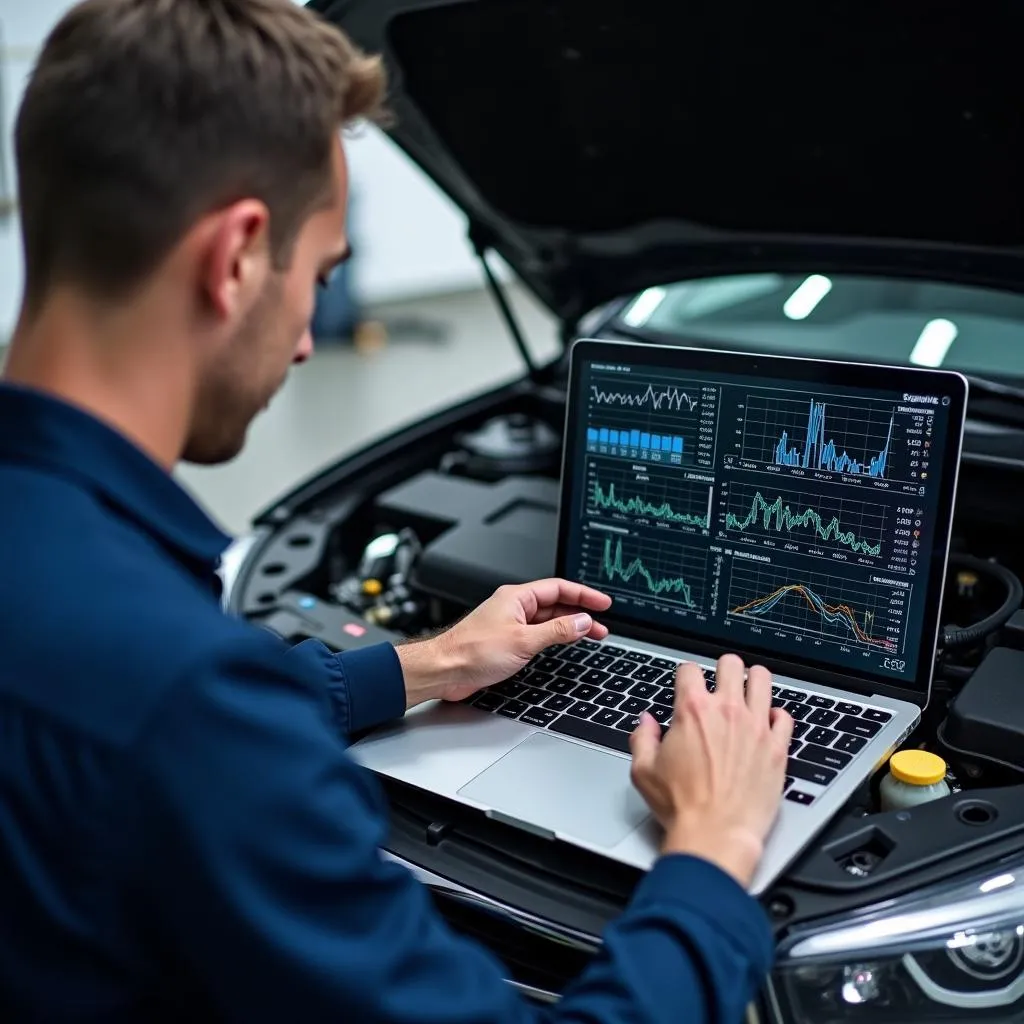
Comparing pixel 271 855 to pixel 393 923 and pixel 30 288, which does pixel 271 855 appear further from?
pixel 30 288

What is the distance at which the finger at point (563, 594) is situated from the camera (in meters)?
1.07

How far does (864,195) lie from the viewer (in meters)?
1.29

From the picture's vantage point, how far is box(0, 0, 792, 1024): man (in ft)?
1.81

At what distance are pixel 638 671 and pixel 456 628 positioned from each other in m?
0.17

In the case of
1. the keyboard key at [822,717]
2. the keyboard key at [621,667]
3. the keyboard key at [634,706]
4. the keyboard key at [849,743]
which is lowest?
the keyboard key at [621,667]

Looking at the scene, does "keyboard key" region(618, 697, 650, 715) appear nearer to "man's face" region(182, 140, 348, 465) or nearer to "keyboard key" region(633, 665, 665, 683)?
"keyboard key" region(633, 665, 665, 683)

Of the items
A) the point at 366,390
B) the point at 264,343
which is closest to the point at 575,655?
the point at 264,343

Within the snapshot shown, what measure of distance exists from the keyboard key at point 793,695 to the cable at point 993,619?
170mm

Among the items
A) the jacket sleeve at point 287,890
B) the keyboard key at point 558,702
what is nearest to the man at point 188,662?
the jacket sleeve at point 287,890

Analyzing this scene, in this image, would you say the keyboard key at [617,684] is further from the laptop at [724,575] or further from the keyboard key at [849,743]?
the keyboard key at [849,743]

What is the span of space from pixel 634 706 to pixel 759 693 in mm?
156

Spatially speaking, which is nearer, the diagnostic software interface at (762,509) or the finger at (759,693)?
the finger at (759,693)

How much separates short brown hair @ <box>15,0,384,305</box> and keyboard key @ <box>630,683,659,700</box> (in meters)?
0.51

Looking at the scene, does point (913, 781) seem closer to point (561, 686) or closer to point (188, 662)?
point (561, 686)
